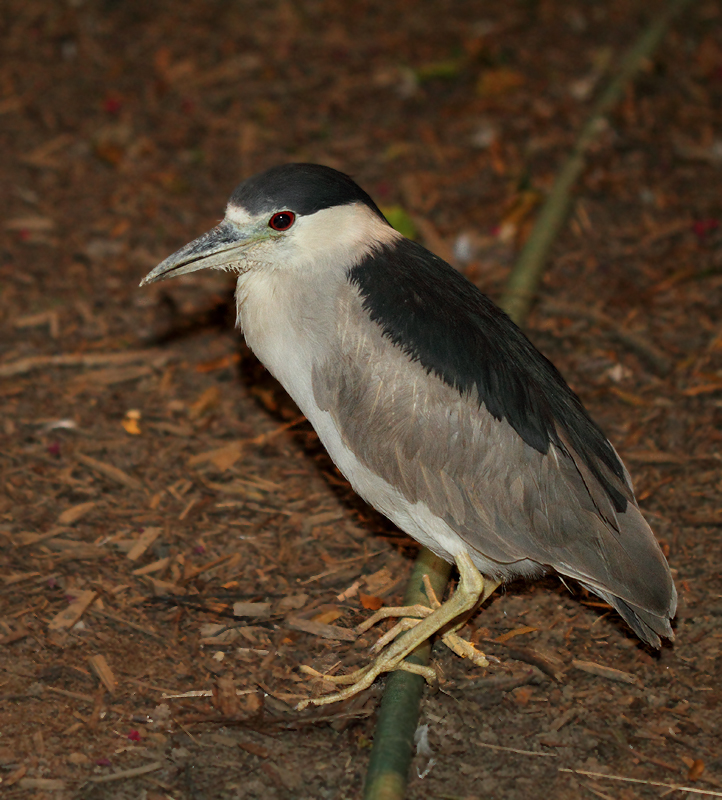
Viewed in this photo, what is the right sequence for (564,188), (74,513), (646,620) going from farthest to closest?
(564,188)
(74,513)
(646,620)

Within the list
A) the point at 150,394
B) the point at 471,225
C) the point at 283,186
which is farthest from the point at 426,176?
the point at 283,186

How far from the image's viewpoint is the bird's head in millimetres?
3801

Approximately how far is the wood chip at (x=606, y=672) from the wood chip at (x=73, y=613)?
1995 millimetres

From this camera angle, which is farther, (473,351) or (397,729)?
(473,351)

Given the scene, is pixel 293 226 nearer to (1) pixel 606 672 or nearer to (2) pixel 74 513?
(2) pixel 74 513

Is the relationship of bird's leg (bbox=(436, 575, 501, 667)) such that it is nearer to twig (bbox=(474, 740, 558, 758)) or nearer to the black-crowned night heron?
the black-crowned night heron

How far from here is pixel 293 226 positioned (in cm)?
385

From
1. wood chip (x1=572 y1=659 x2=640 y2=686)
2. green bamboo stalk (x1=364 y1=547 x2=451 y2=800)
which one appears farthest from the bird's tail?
green bamboo stalk (x1=364 y1=547 x2=451 y2=800)

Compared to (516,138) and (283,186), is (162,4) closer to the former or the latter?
(516,138)

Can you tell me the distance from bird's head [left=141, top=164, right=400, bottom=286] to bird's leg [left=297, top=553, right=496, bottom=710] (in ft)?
4.30

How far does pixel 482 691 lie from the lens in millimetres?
3744

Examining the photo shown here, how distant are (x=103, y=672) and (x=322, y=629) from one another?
0.88 metres

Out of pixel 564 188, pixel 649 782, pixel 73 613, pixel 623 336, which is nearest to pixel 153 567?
pixel 73 613

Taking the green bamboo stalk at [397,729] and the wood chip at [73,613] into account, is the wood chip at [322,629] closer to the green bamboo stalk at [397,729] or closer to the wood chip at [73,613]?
the green bamboo stalk at [397,729]
